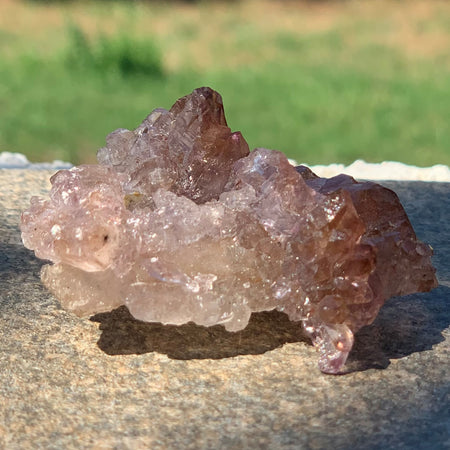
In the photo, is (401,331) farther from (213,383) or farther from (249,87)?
(249,87)

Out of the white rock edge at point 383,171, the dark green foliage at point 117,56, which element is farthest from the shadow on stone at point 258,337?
the dark green foliage at point 117,56

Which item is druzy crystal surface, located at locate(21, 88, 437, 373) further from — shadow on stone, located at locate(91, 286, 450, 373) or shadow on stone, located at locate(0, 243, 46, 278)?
shadow on stone, located at locate(0, 243, 46, 278)

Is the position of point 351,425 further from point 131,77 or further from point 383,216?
point 131,77

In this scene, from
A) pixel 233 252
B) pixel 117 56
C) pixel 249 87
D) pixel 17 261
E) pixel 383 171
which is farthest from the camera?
pixel 117 56

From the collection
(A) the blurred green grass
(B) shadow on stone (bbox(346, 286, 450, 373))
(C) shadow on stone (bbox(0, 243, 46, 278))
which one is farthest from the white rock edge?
(A) the blurred green grass

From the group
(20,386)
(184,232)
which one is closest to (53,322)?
(20,386)

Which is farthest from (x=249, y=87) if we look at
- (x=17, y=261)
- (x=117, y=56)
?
(x=17, y=261)

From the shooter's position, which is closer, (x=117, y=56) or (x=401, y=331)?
(x=401, y=331)
